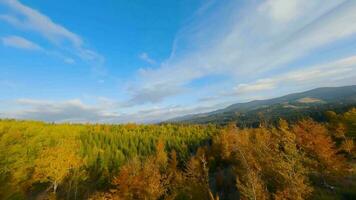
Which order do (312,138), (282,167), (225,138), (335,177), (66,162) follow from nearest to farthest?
1. (282,167)
2. (312,138)
3. (335,177)
4. (66,162)
5. (225,138)

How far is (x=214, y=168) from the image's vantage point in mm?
64250

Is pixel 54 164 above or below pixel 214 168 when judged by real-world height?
above

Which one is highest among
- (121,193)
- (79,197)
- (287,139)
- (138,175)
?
(287,139)

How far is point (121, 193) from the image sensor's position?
1105 inches

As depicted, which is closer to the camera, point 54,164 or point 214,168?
point 54,164

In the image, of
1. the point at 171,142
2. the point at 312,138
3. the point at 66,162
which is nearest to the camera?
the point at 312,138

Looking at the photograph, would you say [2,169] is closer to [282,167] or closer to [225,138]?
[282,167]

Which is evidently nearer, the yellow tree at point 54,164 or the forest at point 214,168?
the forest at point 214,168

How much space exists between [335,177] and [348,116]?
3723 centimetres

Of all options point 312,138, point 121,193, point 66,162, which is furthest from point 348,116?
point 66,162

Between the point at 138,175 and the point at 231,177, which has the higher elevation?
the point at 138,175

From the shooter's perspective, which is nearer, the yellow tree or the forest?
the forest

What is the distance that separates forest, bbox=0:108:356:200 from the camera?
17.0 m

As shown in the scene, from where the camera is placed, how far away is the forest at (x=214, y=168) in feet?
55.8
